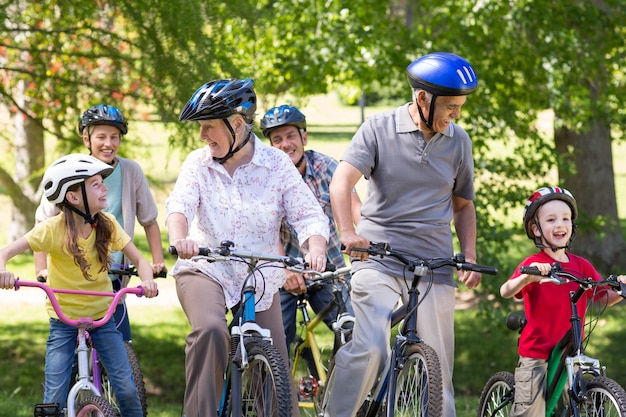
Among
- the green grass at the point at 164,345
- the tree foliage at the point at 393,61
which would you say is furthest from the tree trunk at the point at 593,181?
the tree foliage at the point at 393,61

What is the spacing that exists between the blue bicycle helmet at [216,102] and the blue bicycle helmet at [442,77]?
0.85 m

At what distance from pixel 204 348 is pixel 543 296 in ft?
6.05

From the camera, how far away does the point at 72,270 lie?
5.43m

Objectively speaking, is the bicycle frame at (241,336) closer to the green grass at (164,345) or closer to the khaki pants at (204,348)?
the khaki pants at (204,348)

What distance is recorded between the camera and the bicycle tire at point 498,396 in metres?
5.80

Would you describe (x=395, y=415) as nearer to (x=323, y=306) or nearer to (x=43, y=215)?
(x=323, y=306)

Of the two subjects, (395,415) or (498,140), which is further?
(498,140)

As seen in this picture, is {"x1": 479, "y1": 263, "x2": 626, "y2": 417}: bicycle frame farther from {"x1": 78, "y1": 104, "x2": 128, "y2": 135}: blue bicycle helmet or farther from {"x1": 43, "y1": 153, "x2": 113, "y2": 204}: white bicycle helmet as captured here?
{"x1": 78, "y1": 104, "x2": 128, "y2": 135}: blue bicycle helmet

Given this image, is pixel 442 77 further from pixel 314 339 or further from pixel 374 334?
pixel 314 339

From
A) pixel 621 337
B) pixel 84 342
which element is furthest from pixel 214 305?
pixel 621 337

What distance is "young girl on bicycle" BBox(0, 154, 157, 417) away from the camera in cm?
536

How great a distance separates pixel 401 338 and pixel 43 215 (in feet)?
7.19

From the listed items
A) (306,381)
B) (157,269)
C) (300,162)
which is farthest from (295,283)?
(157,269)

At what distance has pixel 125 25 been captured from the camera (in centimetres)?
916
